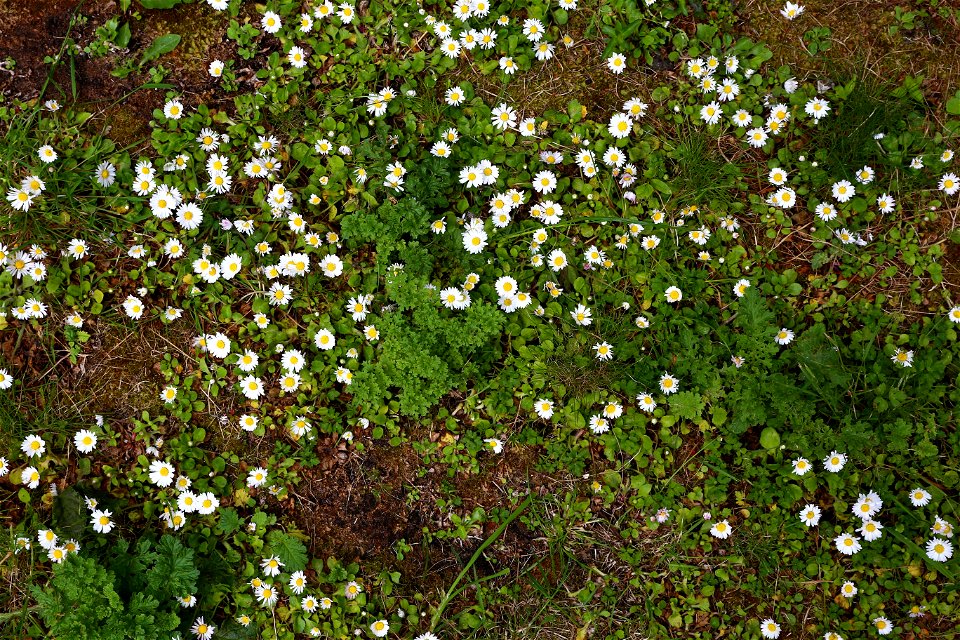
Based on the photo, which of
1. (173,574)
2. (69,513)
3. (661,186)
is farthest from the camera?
(661,186)

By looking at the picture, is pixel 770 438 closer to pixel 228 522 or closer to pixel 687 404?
pixel 687 404

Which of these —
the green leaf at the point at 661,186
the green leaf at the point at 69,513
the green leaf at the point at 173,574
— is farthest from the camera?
the green leaf at the point at 661,186

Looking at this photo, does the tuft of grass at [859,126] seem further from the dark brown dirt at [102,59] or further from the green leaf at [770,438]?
the dark brown dirt at [102,59]

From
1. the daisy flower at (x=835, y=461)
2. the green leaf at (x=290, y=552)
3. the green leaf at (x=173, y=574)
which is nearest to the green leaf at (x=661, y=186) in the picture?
the daisy flower at (x=835, y=461)

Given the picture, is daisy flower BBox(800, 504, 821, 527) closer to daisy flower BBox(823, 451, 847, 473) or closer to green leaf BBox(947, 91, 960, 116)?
daisy flower BBox(823, 451, 847, 473)

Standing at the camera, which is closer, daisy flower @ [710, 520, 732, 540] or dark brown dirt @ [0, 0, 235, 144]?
daisy flower @ [710, 520, 732, 540]

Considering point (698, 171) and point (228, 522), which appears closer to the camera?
point (228, 522)

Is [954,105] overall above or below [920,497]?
above

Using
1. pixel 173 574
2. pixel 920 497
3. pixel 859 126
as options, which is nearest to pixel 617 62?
pixel 859 126

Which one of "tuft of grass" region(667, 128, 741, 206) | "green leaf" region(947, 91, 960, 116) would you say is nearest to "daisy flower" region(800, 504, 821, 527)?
"tuft of grass" region(667, 128, 741, 206)

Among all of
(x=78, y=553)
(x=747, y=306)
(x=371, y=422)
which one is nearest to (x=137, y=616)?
(x=78, y=553)
